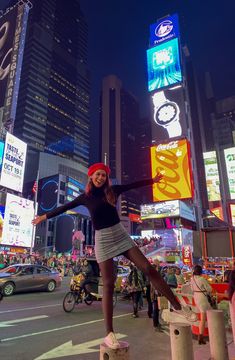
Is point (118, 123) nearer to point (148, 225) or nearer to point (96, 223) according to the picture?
point (148, 225)

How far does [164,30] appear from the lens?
2356 inches

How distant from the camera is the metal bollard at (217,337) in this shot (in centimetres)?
324

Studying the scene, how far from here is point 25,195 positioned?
96.8 metres

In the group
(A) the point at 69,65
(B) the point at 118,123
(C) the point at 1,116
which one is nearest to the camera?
(C) the point at 1,116

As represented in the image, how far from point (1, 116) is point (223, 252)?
30.7 metres

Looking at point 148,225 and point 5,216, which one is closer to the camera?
point 5,216

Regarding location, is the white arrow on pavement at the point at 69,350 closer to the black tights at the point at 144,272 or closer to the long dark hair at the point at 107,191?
the black tights at the point at 144,272

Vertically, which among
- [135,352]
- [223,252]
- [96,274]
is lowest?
[135,352]

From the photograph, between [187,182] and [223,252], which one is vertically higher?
[187,182]

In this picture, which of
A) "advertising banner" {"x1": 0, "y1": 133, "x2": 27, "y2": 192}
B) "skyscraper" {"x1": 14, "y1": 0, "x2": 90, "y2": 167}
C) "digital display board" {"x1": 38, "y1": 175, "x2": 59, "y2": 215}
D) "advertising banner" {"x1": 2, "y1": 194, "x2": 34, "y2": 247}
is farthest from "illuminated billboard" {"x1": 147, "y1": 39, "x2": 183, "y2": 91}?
"skyscraper" {"x1": 14, "y1": 0, "x2": 90, "y2": 167}

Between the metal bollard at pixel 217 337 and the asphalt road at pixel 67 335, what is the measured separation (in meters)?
2.16

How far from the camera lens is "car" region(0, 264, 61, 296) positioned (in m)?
14.1

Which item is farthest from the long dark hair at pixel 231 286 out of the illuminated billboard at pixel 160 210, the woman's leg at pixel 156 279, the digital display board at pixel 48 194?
the digital display board at pixel 48 194

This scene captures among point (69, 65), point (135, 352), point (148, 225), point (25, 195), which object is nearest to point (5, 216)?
Result: point (135, 352)
